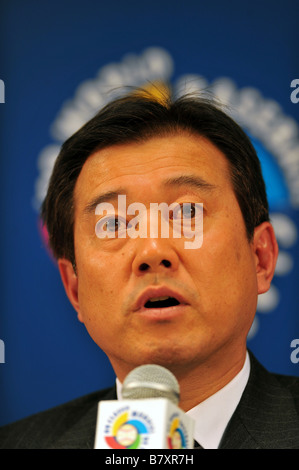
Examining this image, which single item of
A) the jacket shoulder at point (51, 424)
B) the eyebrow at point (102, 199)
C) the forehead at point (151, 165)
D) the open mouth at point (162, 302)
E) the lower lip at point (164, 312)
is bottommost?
the jacket shoulder at point (51, 424)

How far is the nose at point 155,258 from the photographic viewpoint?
1.40 m

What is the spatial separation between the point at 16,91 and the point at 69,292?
3.05ft

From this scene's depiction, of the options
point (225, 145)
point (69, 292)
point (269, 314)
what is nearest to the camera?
point (225, 145)

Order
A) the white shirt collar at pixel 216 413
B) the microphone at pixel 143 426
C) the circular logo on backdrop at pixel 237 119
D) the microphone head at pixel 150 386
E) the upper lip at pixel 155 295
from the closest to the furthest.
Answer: the microphone at pixel 143 426 → the microphone head at pixel 150 386 → the upper lip at pixel 155 295 → the white shirt collar at pixel 216 413 → the circular logo on backdrop at pixel 237 119

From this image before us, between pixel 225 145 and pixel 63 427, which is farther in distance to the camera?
pixel 63 427

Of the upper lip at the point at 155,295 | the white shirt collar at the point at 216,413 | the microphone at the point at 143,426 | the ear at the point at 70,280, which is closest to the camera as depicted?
the microphone at the point at 143,426

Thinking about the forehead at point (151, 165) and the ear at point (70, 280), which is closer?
the forehead at point (151, 165)

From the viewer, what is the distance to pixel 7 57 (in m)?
2.32

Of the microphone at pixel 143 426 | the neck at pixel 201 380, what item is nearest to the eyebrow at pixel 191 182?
the neck at pixel 201 380

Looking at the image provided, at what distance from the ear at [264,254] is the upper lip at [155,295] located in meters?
0.38

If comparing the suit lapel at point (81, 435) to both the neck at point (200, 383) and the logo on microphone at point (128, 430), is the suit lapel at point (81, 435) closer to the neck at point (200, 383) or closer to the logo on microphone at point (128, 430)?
the neck at point (200, 383)

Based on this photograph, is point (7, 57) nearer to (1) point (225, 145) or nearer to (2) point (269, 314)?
(1) point (225, 145)

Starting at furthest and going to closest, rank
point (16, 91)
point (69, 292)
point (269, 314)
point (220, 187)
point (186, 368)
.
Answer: point (16, 91)
point (269, 314)
point (69, 292)
point (220, 187)
point (186, 368)

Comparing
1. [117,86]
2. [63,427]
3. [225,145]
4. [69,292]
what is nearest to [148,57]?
[117,86]
